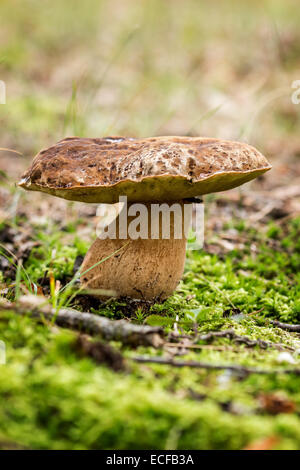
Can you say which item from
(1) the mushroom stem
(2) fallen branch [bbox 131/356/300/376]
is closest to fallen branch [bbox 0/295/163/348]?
(2) fallen branch [bbox 131/356/300/376]

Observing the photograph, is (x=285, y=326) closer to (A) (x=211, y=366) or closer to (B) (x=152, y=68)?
(A) (x=211, y=366)

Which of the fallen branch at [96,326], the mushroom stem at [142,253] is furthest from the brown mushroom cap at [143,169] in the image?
the fallen branch at [96,326]

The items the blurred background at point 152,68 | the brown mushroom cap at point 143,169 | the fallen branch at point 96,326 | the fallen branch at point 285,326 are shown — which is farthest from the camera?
the blurred background at point 152,68

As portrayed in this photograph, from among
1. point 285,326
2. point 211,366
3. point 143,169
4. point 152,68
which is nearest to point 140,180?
point 143,169

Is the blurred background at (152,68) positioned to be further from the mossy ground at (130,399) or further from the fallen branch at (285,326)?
the mossy ground at (130,399)

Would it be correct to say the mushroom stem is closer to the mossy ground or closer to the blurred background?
the mossy ground

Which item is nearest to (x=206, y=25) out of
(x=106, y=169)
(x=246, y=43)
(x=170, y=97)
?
(x=246, y=43)

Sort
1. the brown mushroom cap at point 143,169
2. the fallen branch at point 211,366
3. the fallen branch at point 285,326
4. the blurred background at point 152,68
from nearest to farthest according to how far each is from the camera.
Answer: the fallen branch at point 211,366, the brown mushroom cap at point 143,169, the fallen branch at point 285,326, the blurred background at point 152,68
